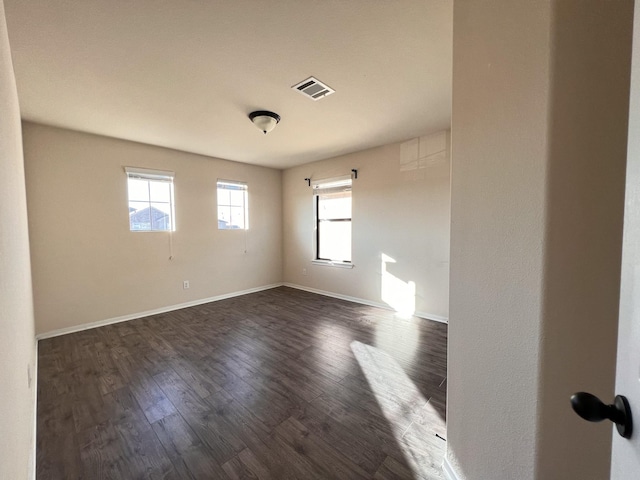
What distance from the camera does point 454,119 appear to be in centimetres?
123

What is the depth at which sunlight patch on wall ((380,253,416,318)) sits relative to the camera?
12.6 feet

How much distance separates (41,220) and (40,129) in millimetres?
1095

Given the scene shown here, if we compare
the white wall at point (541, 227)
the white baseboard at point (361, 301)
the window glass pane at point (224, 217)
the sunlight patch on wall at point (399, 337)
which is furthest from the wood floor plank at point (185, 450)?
the window glass pane at point (224, 217)

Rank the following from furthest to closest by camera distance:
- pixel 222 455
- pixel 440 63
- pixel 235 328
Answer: pixel 235 328, pixel 440 63, pixel 222 455

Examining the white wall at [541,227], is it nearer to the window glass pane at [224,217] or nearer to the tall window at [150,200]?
the tall window at [150,200]

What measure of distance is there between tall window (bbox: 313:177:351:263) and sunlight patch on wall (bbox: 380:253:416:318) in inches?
32.4

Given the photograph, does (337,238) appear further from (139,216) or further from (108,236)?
(108,236)

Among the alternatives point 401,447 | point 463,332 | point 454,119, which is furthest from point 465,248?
point 401,447

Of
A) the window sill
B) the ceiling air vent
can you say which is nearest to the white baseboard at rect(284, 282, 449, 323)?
the window sill

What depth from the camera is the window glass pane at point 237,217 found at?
16.3 feet

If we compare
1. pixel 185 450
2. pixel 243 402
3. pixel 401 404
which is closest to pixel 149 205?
pixel 243 402

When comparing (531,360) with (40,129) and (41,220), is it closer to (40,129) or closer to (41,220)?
(41,220)

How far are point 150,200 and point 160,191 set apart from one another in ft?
0.68

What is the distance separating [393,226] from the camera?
402 cm
